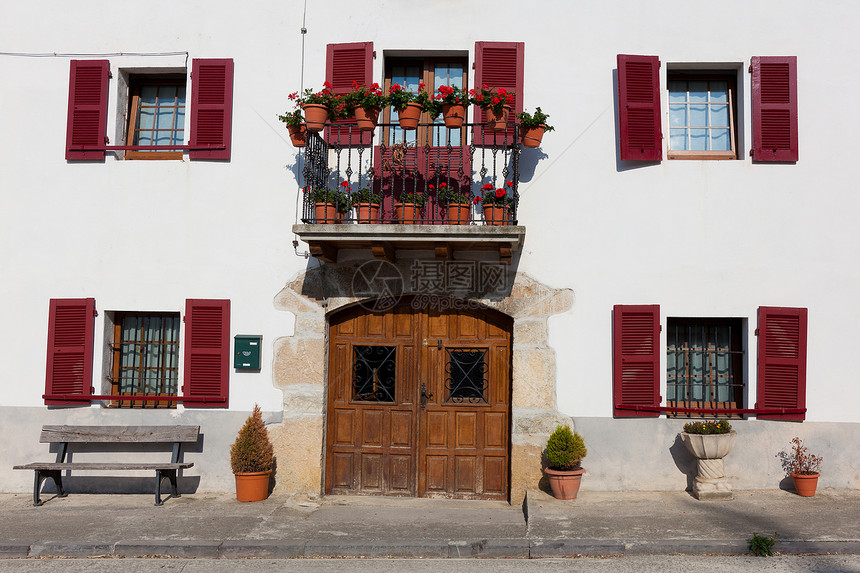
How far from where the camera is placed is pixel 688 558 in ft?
19.1

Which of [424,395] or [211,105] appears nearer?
[424,395]

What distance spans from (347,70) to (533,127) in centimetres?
224

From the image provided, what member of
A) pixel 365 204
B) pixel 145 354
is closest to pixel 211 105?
pixel 365 204

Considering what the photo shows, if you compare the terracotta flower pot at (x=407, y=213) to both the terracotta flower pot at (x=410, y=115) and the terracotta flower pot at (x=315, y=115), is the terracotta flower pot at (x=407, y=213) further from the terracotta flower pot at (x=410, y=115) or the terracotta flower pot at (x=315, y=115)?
the terracotta flower pot at (x=315, y=115)

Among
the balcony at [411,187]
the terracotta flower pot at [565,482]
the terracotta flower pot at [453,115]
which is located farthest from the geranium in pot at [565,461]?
the terracotta flower pot at [453,115]

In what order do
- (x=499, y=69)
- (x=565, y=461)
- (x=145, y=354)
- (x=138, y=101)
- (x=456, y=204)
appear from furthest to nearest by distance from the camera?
1. (x=138, y=101)
2. (x=145, y=354)
3. (x=499, y=69)
4. (x=456, y=204)
5. (x=565, y=461)

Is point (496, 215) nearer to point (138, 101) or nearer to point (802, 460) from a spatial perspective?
point (802, 460)

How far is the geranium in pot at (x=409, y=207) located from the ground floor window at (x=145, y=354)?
9.72 feet

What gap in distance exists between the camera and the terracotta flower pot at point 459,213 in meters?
7.27

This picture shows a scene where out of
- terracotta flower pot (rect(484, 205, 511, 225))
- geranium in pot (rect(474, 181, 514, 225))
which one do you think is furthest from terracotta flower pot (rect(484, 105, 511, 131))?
terracotta flower pot (rect(484, 205, 511, 225))

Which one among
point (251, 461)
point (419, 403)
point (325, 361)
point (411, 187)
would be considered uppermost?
point (411, 187)

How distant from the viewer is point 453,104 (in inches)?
287

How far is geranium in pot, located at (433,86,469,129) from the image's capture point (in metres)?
7.24

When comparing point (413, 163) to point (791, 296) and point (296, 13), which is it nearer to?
point (296, 13)
